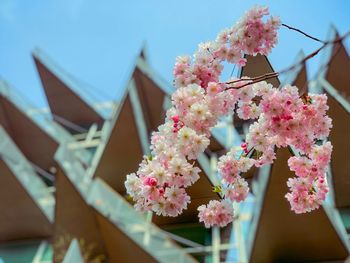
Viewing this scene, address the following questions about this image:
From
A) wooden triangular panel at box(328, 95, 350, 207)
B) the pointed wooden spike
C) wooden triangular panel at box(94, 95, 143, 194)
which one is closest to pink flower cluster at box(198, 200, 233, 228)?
the pointed wooden spike

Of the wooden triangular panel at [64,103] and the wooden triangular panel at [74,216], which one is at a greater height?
the wooden triangular panel at [64,103]

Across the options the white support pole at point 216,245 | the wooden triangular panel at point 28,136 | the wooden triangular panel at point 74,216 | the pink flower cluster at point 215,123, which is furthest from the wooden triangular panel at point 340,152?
the wooden triangular panel at point 28,136

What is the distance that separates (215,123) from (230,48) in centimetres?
73

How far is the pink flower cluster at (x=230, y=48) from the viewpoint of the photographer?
3.81 meters

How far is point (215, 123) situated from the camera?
3.78m

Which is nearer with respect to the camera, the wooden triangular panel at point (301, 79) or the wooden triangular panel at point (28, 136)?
the wooden triangular panel at point (301, 79)

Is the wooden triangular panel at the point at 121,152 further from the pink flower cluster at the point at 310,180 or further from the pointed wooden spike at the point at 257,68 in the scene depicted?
the pink flower cluster at the point at 310,180

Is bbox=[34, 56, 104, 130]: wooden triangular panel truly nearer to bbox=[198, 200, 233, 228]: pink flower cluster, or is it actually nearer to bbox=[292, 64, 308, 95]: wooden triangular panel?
bbox=[292, 64, 308, 95]: wooden triangular panel

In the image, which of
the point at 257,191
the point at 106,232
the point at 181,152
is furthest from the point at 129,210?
the point at 181,152

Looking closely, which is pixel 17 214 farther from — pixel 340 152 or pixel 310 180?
pixel 310 180

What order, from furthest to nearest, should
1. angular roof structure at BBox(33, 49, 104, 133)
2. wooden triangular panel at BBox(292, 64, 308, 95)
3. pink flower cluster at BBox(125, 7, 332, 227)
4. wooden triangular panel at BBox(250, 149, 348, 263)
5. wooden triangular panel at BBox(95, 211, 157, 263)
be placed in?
angular roof structure at BBox(33, 49, 104, 133) < wooden triangular panel at BBox(95, 211, 157, 263) < wooden triangular panel at BBox(250, 149, 348, 263) < wooden triangular panel at BBox(292, 64, 308, 95) < pink flower cluster at BBox(125, 7, 332, 227)

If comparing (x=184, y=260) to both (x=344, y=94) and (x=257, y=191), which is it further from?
(x=344, y=94)

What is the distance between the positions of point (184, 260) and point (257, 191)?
6.54ft

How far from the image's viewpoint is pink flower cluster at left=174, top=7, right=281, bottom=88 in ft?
12.5
